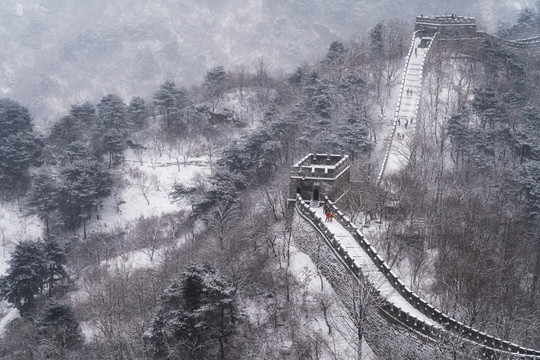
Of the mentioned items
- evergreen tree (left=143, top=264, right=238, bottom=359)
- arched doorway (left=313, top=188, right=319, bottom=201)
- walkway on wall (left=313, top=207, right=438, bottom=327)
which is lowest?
evergreen tree (left=143, top=264, right=238, bottom=359)

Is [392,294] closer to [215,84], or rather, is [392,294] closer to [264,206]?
[264,206]

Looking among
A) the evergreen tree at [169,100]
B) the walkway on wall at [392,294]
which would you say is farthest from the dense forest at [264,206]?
the walkway on wall at [392,294]

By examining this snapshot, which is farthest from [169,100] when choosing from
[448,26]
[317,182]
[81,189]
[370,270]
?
[370,270]

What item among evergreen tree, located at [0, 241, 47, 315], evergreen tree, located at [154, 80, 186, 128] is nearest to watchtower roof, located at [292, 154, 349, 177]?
evergreen tree, located at [0, 241, 47, 315]

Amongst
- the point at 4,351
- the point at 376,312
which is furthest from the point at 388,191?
the point at 4,351

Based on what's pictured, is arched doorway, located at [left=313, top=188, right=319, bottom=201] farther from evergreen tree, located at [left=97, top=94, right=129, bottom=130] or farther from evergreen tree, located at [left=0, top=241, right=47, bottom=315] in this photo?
evergreen tree, located at [left=97, top=94, right=129, bottom=130]

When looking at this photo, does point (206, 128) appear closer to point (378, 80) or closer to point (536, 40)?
point (378, 80)

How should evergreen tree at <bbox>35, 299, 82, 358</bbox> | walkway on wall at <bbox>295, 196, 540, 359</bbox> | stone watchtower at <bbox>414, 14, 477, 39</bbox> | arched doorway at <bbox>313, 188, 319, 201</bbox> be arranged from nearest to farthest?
walkway on wall at <bbox>295, 196, 540, 359</bbox> → evergreen tree at <bbox>35, 299, 82, 358</bbox> → arched doorway at <bbox>313, 188, 319, 201</bbox> → stone watchtower at <bbox>414, 14, 477, 39</bbox>
